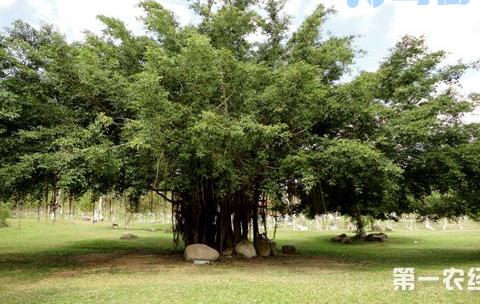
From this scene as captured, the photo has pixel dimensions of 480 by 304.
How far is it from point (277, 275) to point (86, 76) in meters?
7.59

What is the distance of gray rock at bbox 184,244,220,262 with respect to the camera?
14.6 m

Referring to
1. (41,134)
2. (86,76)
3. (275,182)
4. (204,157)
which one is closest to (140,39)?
(86,76)

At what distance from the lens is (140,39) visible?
1589 centimetres

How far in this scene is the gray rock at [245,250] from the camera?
52.3ft

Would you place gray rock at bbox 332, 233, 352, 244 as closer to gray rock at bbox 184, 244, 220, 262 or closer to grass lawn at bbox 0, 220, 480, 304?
grass lawn at bbox 0, 220, 480, 304

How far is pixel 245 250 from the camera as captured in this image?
52.7 feet

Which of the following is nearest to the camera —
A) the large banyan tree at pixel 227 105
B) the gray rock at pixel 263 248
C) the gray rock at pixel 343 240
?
the large banyan tree at pixel 227 105

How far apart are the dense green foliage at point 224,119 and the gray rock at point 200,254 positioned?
1.62 m

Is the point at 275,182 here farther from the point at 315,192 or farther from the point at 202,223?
the point at 202,223

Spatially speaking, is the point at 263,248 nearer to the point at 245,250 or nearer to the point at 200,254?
the point at 245,250

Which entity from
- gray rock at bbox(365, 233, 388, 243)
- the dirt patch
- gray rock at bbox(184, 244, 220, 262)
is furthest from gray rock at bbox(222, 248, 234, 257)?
gray rock at bbox(365, 233, 388, 243)

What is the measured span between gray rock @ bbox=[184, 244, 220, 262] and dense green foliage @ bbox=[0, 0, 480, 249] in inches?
64.0

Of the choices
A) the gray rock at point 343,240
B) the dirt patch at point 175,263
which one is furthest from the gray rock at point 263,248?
the gray rock at point 343,240

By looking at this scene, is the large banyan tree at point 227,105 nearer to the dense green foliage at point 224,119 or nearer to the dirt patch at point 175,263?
the dense green foliage at point 224,119
